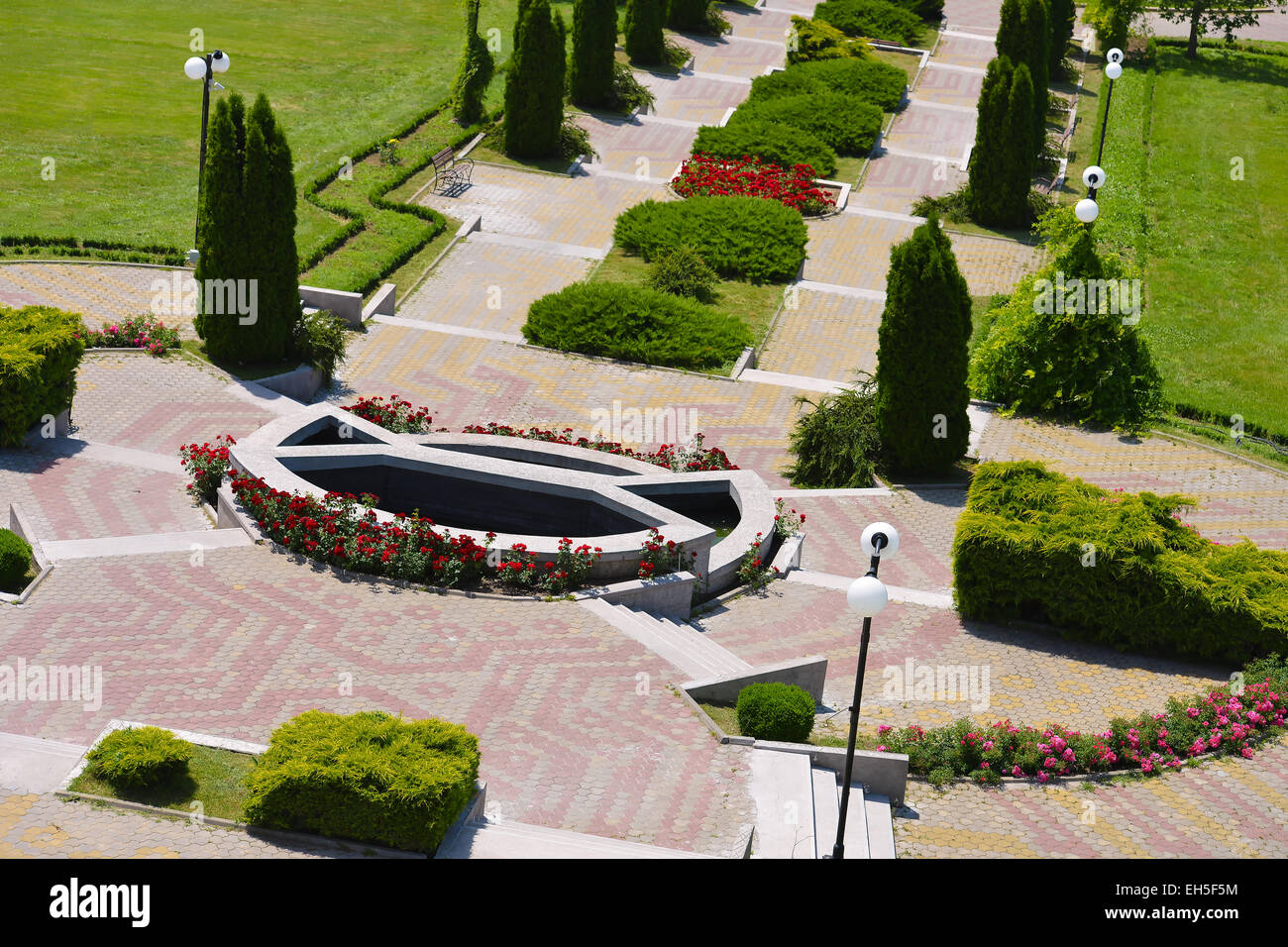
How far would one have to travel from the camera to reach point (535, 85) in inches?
1390

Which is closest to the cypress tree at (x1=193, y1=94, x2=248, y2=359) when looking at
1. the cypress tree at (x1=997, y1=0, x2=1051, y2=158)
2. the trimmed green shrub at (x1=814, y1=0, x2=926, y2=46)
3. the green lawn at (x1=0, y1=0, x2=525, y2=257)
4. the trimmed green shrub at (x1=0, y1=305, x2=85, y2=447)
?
the trimmed green shrub at (x1=0, y1=305, x2=85, y2=447)

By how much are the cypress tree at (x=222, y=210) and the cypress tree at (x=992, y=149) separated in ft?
60.4

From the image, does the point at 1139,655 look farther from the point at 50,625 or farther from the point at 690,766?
the point at 50,625

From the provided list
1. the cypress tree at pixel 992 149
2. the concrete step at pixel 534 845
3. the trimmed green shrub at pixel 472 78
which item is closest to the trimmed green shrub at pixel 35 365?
the concrete step at pixel 534 845

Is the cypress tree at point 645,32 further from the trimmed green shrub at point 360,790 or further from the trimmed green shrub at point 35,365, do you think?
the trimmed green shrub at point 360,790

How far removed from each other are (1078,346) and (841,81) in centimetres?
1887

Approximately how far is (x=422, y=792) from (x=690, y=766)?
3.40m

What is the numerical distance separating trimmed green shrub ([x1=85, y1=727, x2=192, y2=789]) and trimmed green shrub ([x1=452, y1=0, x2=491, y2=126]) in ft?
89.3

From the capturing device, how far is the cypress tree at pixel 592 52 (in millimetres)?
38469

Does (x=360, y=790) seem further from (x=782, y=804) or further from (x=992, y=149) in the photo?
(x=992, y=149)

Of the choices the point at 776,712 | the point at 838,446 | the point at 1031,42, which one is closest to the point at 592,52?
the point at 1031,42

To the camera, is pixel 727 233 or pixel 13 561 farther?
pixel 727 233

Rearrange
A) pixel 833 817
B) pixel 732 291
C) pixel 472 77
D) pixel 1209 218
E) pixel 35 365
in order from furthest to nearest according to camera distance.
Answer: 1. pixel 472 77
2. pixel 1209 218
3. pixel 732 291
4. pixel 35 365
5. pixel 833 817

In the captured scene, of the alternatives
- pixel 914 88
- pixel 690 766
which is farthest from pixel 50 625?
pixel 914 88
